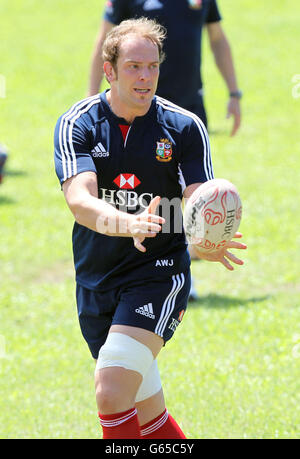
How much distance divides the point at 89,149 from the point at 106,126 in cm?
17

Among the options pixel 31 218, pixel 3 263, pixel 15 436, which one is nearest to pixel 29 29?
pixel 31 218

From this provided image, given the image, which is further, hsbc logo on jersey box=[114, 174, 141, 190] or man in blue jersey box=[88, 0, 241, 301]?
man in blue jersey box=[88, 0, 241, 301]

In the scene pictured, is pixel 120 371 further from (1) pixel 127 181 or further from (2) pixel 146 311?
(1) pixel 127 181

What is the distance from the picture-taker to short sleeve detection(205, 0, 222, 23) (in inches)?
278

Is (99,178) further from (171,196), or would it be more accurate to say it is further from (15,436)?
(15,436)

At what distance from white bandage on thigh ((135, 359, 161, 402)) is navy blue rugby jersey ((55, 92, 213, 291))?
0.54 meters

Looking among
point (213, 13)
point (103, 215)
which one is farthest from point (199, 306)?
point (103, 215)

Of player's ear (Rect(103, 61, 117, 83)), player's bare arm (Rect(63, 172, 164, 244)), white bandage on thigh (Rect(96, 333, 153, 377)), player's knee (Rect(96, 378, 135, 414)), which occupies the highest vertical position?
player's ear (Rect(103, 61, 117, 83))

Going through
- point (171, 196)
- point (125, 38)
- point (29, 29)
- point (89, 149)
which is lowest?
point (29, 29)

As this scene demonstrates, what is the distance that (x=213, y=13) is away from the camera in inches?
281

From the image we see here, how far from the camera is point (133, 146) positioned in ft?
13.7

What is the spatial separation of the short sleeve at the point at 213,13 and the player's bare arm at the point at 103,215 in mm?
3608

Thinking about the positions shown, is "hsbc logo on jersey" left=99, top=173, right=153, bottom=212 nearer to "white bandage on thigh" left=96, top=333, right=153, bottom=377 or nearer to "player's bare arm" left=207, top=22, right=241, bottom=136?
"white bandage on thigh" left=96, top=333, right=153, bottom=377

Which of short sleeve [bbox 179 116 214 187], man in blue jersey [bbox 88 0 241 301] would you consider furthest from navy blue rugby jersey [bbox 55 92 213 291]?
man in blue jersey [bbox 88 0 241 301]
